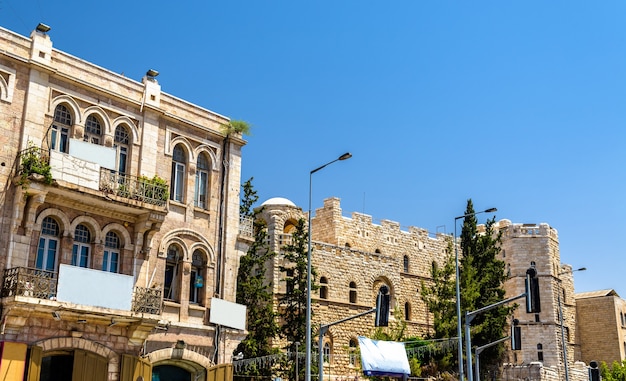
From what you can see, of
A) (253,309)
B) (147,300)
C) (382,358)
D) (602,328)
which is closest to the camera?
(147,300)

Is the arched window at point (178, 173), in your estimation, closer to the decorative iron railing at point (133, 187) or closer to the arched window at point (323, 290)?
the decorative iron railing at point (133, 187)

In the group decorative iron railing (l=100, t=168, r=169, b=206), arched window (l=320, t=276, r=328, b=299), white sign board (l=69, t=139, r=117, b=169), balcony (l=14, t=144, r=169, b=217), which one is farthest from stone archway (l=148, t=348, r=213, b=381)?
arched window (l=320, t=276, r=328, b=299)

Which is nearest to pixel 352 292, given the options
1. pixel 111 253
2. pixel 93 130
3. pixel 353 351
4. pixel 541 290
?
pixel 353 351

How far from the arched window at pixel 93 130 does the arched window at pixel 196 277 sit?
17.0 ft

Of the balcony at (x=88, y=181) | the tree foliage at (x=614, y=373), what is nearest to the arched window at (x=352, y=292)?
the tree foliage at (x=614, y=373)

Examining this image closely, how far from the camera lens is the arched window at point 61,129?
893 inches

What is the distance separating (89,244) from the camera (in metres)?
23.0

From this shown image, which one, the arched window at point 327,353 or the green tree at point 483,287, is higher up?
the green tree at point 483,287

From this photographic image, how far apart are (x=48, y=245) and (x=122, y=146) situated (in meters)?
4.22

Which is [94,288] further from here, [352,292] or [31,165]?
[352,292]

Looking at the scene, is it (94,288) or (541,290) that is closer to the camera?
(94,288)

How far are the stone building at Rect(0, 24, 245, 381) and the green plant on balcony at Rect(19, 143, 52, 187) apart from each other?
40 mm

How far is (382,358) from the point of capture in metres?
32.0

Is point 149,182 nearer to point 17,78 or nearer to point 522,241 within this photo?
point 17,78
